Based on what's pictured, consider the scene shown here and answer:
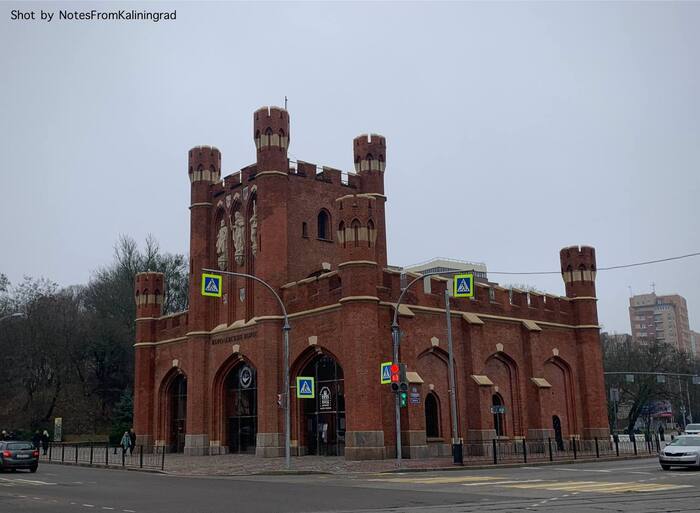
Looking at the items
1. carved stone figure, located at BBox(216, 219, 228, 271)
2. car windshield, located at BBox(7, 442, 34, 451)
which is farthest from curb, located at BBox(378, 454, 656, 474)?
carved stone figure, located at BBox(216, 219, 228, 271)

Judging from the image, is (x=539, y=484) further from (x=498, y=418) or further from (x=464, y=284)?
(x=498, y=418)

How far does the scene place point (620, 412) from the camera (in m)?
101

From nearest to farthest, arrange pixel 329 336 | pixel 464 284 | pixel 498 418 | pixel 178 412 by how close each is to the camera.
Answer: pixel 464 284 → pixel 329 336 → pixel 498 418 → pixel 178 412

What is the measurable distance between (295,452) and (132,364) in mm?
36033

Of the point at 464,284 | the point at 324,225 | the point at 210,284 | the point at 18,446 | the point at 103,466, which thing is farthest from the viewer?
the point at 324,225

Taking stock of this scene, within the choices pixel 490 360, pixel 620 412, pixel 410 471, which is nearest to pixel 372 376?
pixel 410 471

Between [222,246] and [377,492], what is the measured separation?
87.2 ft

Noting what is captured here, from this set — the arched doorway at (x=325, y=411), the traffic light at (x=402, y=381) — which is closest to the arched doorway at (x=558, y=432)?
the arched doorway at (x=325, y=411)

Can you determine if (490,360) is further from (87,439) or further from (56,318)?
(56,318)

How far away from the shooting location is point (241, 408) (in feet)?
133

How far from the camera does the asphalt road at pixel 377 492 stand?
15016 millimetres

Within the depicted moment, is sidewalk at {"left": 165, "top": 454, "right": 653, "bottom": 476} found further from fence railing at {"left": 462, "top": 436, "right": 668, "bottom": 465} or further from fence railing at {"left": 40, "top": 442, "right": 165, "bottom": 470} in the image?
fence railing at {"left": 40, "top": 442, "right": 165, "bottom": 470}

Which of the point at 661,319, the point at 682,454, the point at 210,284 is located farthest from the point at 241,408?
the point at 661,319

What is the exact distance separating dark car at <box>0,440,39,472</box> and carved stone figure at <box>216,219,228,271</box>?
15843mm
